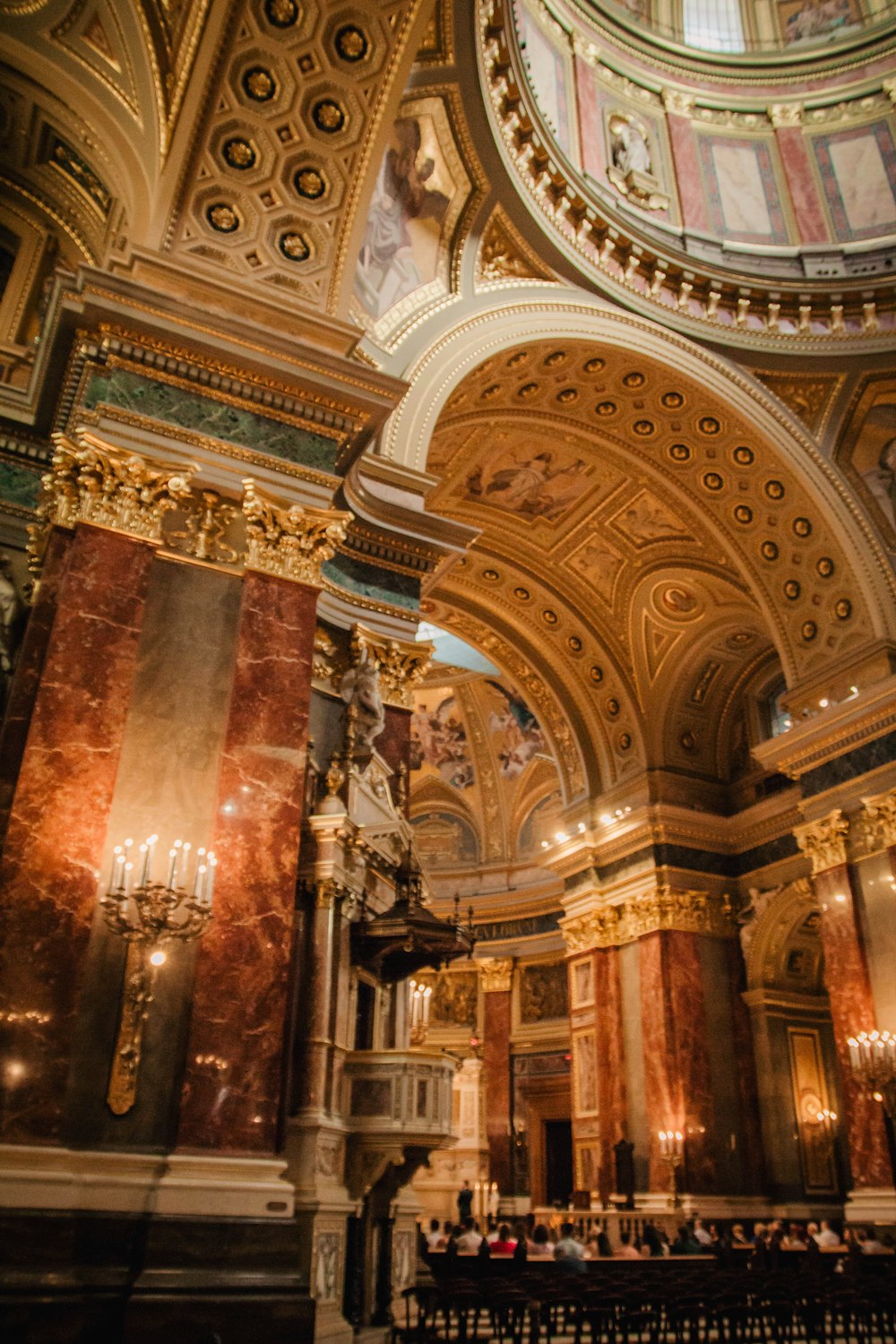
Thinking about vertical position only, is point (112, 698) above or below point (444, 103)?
below

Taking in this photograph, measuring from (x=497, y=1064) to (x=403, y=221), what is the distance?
648 inches

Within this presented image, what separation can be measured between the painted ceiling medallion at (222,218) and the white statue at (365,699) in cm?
418

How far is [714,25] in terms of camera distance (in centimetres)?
1834

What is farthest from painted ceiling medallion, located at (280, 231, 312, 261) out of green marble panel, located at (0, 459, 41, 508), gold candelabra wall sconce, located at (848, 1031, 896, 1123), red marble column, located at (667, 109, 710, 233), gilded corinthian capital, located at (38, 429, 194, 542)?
gold candelabra wall sconce, located at (848, 1031, 896, 1123)

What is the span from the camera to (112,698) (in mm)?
7332

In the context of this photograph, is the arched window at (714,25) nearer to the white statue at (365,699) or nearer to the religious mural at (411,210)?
the religious mural at (411,210)

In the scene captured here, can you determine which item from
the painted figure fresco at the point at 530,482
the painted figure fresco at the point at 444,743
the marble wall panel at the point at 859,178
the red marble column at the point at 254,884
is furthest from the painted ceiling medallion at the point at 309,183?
the painted figure fresco at the point at 444,743

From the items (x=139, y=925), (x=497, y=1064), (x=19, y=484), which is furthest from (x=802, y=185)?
(x=497, y=1064)

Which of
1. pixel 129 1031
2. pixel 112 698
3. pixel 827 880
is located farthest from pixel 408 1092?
pixel 827 880

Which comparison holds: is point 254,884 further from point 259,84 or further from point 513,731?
point 513,731

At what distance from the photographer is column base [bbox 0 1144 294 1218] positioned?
19.7ft

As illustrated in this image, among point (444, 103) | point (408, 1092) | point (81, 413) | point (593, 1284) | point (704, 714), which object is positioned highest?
point (444, 103)

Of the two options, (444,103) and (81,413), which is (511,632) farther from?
(81,413)

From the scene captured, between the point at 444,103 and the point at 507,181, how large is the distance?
129cm
